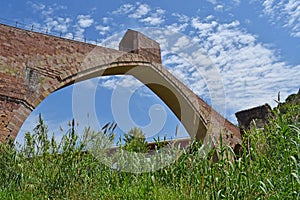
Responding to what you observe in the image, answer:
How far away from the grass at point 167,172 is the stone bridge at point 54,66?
8.19ft

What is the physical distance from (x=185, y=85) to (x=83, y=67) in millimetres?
4255

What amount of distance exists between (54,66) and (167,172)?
5610 mm

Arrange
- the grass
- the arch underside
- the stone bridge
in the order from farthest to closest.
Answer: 1. the arch underside
2. the stone bridge
3. the grass

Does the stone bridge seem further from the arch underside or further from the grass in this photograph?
the grass

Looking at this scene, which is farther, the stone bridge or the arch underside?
the arch underside

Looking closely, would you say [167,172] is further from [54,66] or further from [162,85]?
[162,85]

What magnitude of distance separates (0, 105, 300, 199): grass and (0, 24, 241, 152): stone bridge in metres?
2.50

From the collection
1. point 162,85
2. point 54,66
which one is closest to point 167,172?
point 54,66

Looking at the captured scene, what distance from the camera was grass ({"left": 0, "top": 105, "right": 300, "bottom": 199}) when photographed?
2.40 m

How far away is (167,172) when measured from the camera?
11.5ft

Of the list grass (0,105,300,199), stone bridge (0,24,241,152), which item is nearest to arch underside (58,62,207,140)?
stone bridge (0,24,241,152)

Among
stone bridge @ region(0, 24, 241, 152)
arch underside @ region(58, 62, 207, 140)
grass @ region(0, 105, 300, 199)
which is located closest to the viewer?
grass @ region(0, 105, 300, 199)

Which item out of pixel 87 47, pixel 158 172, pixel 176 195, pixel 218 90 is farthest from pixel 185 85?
pixel 176 195

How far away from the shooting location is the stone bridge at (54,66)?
295 inches
